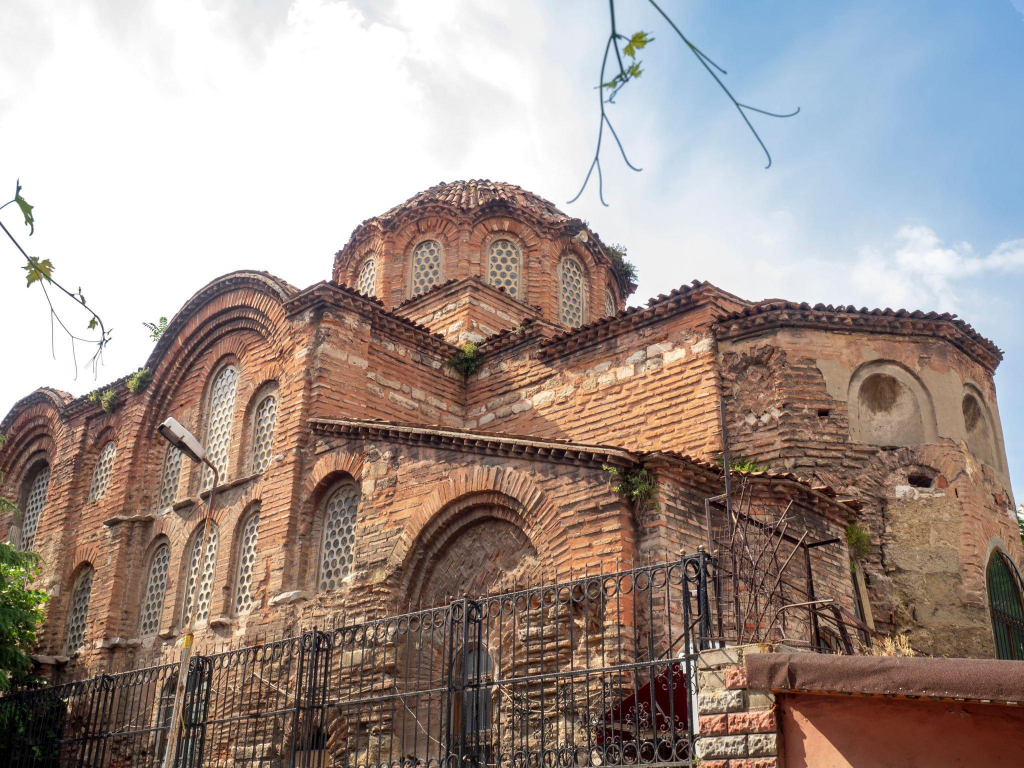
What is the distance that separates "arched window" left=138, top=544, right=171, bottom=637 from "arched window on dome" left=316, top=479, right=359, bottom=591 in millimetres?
3550

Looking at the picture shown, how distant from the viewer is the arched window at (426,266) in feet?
57.2

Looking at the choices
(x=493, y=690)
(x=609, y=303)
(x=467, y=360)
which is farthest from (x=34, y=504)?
(x=493, y=690)

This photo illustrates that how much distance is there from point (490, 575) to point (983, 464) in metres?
6.81

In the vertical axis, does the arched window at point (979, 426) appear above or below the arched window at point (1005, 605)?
above

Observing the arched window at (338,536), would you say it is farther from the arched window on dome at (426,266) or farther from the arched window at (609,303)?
the arched window at (609,303)

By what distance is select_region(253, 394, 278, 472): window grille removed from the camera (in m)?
13.3

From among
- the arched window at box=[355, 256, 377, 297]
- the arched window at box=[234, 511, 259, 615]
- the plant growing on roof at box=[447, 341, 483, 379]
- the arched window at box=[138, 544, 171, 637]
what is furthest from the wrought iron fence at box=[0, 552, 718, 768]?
the arched window at box=[355, 256, 377, 297]

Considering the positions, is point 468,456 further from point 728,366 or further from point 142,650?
point 142,650

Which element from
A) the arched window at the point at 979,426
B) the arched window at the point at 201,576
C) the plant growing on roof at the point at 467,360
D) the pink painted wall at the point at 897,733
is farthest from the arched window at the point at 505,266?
the pink painted wall at the point at 897,733

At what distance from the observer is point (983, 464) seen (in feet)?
40.3

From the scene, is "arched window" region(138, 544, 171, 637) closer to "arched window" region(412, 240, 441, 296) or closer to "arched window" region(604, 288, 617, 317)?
"arched window" region(412, 240, 441, 296)

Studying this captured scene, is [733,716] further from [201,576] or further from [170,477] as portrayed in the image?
[170,477]

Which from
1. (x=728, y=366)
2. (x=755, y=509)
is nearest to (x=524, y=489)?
(x=755, y=509)

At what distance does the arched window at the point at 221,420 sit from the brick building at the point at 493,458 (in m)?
0.06
